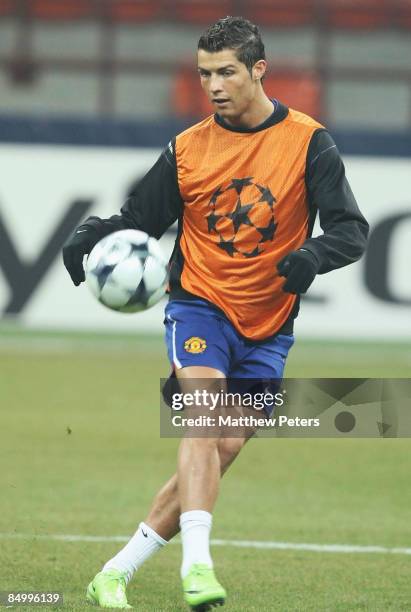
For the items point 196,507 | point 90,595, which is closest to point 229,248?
point 196,507

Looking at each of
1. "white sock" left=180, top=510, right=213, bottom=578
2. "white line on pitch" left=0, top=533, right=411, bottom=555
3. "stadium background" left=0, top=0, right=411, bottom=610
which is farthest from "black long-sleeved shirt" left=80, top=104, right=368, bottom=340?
"white line on pitch" left=0, top=533, right=411, bottom=555

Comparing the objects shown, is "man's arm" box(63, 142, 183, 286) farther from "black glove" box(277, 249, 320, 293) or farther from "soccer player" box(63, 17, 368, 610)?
"black glove" box(277, 249, 320, 293)

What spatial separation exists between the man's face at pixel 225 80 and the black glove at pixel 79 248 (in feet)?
2.52

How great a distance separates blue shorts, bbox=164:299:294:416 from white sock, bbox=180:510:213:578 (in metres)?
0.66

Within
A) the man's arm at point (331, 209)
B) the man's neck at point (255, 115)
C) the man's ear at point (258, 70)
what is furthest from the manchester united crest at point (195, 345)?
the man's ear at point (258, 70)

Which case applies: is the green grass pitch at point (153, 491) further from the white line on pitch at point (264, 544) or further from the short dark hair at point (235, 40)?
the short dark hair at point (235, 40)

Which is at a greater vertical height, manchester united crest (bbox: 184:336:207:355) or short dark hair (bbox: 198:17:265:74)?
short dark hair (bbox: 198:17:265:74)

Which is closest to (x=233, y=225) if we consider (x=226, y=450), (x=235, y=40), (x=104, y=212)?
(x=235, y=40)

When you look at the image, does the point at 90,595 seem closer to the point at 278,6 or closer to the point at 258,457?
the point at 258,457

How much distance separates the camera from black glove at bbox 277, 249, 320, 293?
570cm

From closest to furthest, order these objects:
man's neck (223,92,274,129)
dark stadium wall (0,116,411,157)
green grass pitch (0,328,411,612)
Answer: man's neck (223,92,274,129) < green grass pitch (0,328,411,612) < dark stadium wall (0,116,411,157)

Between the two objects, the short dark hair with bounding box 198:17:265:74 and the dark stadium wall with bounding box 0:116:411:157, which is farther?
the dark stadium wall with bounding box 0:116:411:157

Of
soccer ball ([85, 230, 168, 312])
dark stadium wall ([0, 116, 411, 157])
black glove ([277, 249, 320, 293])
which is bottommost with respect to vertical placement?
dark stadium wall ([0, 116, 411, 157])

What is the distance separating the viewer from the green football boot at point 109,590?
5766 mm
